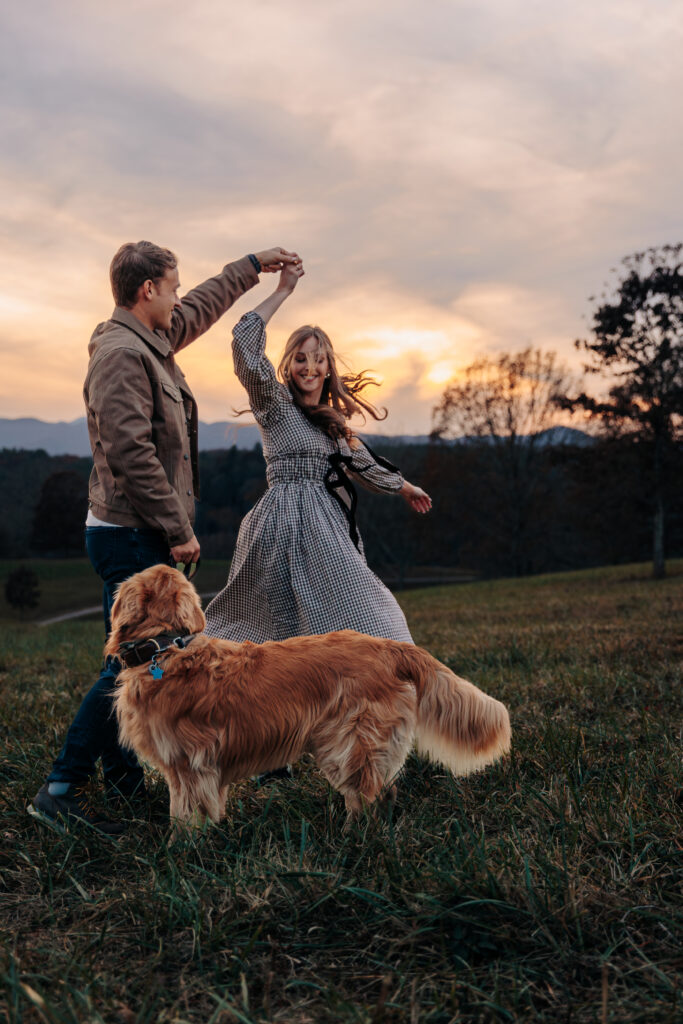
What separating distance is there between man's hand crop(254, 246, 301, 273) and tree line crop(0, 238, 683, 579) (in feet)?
68.2

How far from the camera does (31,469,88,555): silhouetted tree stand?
63.8 meters

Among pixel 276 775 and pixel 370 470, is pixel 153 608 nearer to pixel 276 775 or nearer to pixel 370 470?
pixel 276 775

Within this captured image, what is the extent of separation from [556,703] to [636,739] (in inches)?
45.9

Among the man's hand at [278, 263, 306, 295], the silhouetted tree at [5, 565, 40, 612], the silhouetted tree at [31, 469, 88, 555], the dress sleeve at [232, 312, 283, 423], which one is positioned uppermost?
the man's hand at [278, 263, 306, 295]

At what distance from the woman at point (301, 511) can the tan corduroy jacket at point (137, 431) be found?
0.54 m

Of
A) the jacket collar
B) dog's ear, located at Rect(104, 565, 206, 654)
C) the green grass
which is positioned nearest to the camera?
dog's ear, located at Rect(104, 565, 206, 654)

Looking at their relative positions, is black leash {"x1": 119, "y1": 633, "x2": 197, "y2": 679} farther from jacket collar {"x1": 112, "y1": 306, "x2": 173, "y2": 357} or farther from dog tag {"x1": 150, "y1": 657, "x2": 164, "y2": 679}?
jacket collar {"x1": 112, "y1": 306, "x2": 173, "y2": 357}

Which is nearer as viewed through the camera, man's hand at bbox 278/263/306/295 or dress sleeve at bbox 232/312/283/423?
dress sleeve at bbox 232/312/283/423

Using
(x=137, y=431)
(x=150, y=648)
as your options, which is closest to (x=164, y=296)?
(x=137, y=431)

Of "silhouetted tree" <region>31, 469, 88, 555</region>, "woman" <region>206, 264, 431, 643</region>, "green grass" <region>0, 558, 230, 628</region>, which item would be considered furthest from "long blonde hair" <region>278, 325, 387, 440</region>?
"silhouetted tree" <region>31, 469, 88, 555</region>

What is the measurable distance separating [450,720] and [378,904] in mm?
1038

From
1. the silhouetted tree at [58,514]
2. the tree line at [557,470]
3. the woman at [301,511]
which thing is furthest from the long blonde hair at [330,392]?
the silhouetted tree at [58,514]

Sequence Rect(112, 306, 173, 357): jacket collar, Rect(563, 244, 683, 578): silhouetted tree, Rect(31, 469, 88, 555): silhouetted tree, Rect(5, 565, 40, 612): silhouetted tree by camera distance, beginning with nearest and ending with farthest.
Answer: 1. Rect(112, 306, 173, 357): jacket collar
2. Rect(563, 244, 683, 578): silhouetted tree
3. Rect(5, 565, 40, 612): silhouetted tree
4. Rect(31, 469, 88, 555): silhouetted tree

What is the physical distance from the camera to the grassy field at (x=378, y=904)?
6.58 ft
